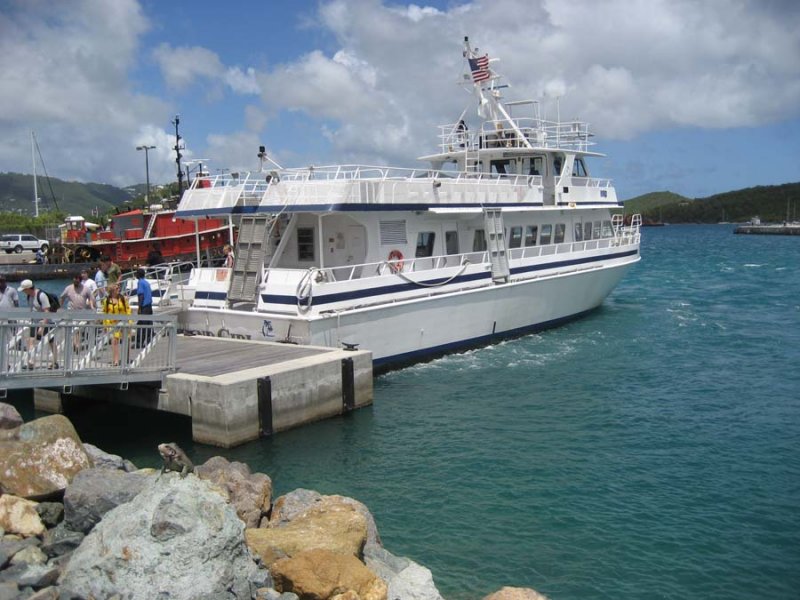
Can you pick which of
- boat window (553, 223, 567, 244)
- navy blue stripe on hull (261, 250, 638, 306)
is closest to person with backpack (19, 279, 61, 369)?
navy blue stripe on hull (261, 250, 638, 306)

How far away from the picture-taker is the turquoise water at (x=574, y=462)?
30.6 feet

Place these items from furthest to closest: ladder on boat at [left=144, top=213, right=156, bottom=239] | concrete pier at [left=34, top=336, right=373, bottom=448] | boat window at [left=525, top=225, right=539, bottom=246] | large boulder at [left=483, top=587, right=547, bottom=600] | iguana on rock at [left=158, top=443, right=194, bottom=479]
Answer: ladder on boat at [left=144, top=213, right=156, bottom=239] < boat window at [left=525, top=225, right=539, bottom=246] < concrete pier at [left=34, top=336, right=373, bottom=448] < iguana on rock at [left=158, top=443, right=194, bottom=479] < large boulder at [left=483, top=587, right=547, bottom=600]

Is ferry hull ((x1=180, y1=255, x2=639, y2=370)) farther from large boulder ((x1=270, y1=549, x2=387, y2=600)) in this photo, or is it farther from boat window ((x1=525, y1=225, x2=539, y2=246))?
large boulder ((x1=270, y1=549, x2=387, y2=600))

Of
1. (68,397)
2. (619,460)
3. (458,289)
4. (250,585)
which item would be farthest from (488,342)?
(250,585)

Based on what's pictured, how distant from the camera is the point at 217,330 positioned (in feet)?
59.5

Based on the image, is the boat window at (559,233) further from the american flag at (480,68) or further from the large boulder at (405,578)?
the large boulder at (405,578)

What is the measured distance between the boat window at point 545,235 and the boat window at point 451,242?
14.0ft

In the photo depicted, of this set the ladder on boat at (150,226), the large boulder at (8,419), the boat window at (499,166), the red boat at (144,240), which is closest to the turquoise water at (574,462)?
the large boulder at (8,419)

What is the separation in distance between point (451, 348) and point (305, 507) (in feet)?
37.3

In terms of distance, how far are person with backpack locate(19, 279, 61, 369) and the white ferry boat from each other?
4.47 metres

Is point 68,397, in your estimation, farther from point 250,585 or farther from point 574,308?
point 574,308

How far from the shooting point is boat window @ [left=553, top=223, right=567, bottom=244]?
2566 cm

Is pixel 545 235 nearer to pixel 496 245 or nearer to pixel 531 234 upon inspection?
pixel 531 234

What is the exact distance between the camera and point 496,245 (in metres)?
21.8
